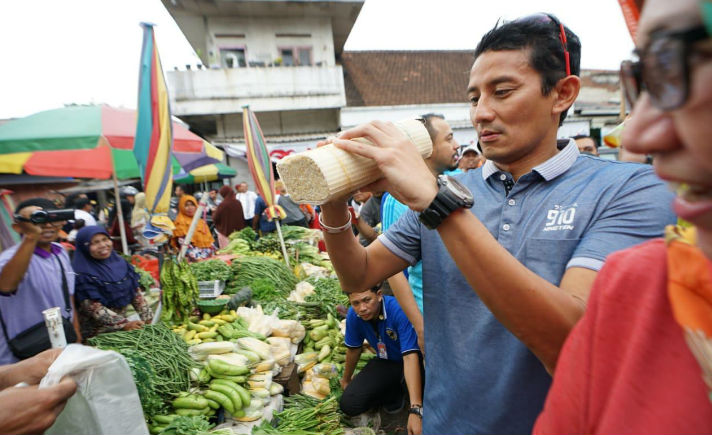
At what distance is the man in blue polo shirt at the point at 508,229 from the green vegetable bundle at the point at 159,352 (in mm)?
2503

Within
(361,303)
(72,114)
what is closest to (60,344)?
(361,303)

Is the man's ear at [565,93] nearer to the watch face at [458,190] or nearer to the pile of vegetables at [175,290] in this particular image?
the watch face at [458,190]

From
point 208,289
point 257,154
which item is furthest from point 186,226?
point 208,289

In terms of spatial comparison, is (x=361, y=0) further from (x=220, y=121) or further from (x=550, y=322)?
(x=550, y=322)

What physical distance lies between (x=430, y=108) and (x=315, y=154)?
60.4 feet

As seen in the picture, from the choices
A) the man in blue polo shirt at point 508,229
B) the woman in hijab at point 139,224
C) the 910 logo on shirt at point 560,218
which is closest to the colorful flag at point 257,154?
the woman in hijab at point 139,224

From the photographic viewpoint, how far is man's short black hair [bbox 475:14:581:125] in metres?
1.23

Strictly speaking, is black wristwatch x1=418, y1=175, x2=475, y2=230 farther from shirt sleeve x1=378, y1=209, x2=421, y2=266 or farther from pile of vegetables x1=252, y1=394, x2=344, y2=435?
pile of vegetables x1=252, y1=394, x2=344, y2=435

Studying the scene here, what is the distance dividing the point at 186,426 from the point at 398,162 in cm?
284

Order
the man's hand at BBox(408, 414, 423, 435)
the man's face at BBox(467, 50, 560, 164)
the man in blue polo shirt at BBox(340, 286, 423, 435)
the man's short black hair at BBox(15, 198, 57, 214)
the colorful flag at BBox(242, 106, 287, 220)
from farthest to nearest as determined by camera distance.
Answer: the colorful flag at BBox(242, 106, 287, 220) < the man in blue polo shirt at BBox(340, 286, 423, 435) < the man's short black hair at BBox(15, 198, 57, 214) < the man's hand at BBox(408, 414, 423, 435) < the man's face at BBox(467, 50, 560, 164)

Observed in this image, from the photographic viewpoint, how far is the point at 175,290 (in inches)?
161

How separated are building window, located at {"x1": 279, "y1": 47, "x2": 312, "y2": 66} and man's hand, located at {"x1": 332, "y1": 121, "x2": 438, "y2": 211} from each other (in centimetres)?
1887

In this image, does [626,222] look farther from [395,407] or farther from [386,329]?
[395,407]

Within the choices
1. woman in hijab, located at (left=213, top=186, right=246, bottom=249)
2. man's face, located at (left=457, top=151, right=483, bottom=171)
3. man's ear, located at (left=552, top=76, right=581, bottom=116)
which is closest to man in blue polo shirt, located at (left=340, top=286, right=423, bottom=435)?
man's ear, located at (left=552, top=76, right=581, bottom=116)
